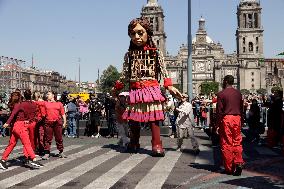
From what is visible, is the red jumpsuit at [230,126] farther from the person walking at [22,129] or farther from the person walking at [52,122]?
the person walking at [52,122]

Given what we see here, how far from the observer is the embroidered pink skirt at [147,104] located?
1080cm

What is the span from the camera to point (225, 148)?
8.32 meters

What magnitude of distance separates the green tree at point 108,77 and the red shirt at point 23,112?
308ft

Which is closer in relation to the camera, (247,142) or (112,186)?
(112,186)

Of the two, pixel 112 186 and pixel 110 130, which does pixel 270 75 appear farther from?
pixel 112 186

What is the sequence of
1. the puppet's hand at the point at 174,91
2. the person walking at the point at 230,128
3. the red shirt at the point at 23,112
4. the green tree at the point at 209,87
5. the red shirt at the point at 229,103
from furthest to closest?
the green tree at the point at 209,87
the puppet's hand at the point at 174,91
the red shirt at the point at 23,112
the red shirt at the point at 229,103
the person walking at the point at 230,128

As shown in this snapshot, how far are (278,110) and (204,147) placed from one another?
8.16ft

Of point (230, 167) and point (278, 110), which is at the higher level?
point (278, 110)

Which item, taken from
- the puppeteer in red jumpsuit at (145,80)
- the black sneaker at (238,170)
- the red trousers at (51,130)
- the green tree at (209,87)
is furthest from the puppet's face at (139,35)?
the green tree at (209,87)

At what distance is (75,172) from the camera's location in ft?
27.9

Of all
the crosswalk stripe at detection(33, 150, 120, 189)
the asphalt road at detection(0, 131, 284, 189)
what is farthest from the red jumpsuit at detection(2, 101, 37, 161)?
the crosswalk stripe at detection(33, 150, 120, 189)

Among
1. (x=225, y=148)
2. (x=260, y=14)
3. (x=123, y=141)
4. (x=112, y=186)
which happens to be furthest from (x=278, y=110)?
(x=260, y=14)

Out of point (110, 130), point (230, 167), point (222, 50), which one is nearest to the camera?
point (230, 167)

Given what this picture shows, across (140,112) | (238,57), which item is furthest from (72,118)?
(238,57)
